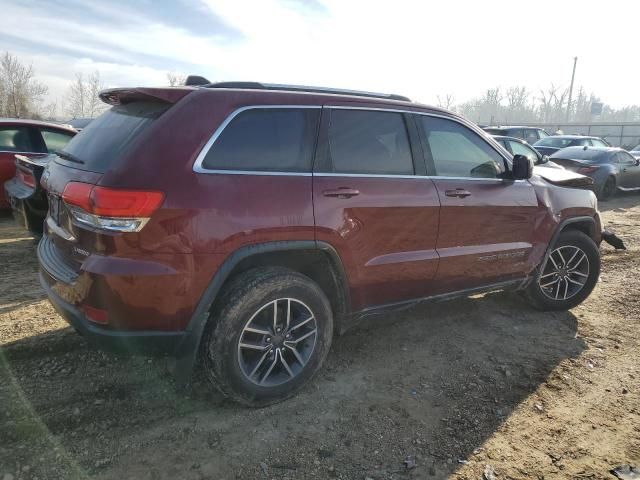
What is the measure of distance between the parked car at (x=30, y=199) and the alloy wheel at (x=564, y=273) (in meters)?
4.72

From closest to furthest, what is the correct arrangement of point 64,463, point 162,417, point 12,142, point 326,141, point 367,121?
point 64,463, point 162,417, point 326,141, point 367,121, point 12,142

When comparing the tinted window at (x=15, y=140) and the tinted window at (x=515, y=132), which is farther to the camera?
the tinted window at (x=515, y=132)

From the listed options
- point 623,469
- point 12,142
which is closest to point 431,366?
point 623,469

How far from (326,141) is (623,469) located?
2487mm

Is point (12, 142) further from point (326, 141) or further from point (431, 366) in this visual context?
point (431, 366)

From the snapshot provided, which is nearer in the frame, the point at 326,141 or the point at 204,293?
the point at 204,293

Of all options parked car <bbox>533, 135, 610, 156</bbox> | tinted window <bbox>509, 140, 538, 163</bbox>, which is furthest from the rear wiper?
parked car <bbox>533, 135, 610, 156</bbox>

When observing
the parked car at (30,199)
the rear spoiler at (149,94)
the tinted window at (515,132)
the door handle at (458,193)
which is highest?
the tinted window at (515,132)

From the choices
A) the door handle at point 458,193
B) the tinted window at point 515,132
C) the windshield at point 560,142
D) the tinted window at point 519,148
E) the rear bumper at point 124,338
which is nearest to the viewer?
the rear bumper at point 124,338

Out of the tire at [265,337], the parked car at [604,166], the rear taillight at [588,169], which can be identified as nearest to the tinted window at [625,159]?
the parked car at [604,166]

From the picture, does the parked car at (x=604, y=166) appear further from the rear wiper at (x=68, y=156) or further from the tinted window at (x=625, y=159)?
the rear wiper at (x=68, y=156)

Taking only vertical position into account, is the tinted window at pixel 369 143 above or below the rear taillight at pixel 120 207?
above

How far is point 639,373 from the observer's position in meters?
3.53

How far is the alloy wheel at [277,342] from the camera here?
2832 mm
